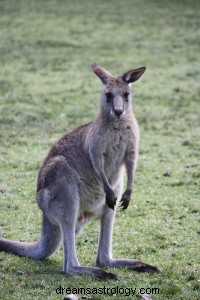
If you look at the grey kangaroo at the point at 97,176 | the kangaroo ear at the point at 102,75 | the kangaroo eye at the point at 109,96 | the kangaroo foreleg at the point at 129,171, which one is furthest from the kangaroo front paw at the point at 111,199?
the kangaroo ear at the point at 102,75

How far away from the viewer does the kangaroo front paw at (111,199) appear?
5109 mm

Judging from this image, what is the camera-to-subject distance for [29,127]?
1071 cm

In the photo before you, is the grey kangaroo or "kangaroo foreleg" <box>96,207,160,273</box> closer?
the grey kangaroo

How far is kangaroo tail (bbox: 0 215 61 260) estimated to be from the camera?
5219mm

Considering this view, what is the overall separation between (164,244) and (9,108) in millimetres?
6327

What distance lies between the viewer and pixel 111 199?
5.11 metres

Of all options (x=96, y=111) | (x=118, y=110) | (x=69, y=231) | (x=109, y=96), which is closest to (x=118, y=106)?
(x=118, y=110)

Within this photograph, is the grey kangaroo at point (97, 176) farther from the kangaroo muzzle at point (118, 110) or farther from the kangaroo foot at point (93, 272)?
the kangaroo foot at point (93, 272)

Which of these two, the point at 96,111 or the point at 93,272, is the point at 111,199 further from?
the point at 96,111

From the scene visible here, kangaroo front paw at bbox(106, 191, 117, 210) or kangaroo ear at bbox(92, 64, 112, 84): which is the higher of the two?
kangaroo ear at bbox(92, 64, 112, 84)

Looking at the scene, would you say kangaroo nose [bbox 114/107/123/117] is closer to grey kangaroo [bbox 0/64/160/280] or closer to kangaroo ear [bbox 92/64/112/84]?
grey kangaroo [bbox 0/64/160/280]

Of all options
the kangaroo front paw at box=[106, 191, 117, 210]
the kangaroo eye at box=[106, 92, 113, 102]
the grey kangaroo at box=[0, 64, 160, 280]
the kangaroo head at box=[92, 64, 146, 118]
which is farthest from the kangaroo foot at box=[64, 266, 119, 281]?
the kangaroo eye at box=[106, 92, 113, 102]

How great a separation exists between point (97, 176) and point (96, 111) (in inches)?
257

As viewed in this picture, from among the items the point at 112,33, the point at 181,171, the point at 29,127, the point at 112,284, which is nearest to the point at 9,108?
the point at 29,127
